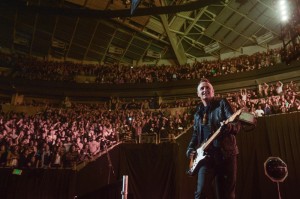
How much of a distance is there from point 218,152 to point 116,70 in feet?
60.6

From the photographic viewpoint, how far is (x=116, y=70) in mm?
21344

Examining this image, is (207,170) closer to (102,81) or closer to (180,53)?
(102,81)

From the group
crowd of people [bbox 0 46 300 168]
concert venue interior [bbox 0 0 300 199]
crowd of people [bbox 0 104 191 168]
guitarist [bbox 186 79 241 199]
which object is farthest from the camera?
→ crowd of people [bbox 0 46 300 168]

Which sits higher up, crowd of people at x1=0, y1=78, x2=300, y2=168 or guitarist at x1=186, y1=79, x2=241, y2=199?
crowd of people at x1=0, y1=78, x2=300, y2=168

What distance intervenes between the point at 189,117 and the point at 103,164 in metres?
6.50

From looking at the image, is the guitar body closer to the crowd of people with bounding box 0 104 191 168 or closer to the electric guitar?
the electric guitar

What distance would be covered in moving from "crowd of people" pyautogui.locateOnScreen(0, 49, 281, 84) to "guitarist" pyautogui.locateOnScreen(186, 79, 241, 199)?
1631 centimetres

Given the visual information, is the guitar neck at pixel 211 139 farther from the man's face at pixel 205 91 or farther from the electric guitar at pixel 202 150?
the man's face at pixel 205 91

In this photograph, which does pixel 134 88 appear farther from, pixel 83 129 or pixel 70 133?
pixel 70 133

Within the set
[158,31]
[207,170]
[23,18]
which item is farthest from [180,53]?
[207,170]

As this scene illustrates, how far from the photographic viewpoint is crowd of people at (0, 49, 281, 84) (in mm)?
19688

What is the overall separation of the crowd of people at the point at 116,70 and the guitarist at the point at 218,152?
16315 millimetres

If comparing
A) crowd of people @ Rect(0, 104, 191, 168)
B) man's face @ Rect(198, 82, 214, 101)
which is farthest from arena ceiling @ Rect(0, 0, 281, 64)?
→ man's face @ Rect(198, 82, 214, 101)

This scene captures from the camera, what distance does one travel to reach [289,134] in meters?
7.32
